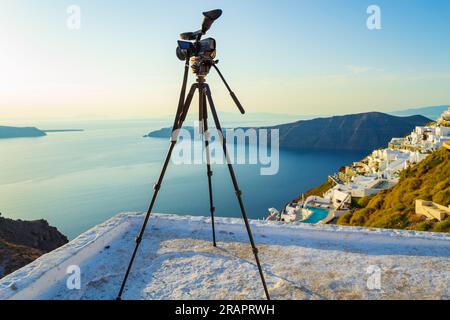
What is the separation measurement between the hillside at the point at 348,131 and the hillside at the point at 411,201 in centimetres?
5237

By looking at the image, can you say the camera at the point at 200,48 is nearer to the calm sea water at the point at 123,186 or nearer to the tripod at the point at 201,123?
the tripod at the point at 201,123

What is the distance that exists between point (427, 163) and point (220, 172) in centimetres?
3069

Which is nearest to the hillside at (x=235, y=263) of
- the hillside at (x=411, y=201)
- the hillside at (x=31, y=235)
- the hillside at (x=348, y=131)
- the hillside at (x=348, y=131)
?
the hillside at (x=411, y=201)

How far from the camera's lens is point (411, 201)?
1534cm

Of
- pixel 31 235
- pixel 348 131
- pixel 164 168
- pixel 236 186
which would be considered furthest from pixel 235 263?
pixel 348 131

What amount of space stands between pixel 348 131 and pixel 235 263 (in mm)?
82931

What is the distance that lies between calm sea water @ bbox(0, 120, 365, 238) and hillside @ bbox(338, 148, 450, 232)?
50.0 feet

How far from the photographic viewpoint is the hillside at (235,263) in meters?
2.13

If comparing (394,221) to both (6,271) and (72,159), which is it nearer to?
(6,271)

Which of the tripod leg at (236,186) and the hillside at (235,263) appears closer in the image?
the tripod leg at (236,186)

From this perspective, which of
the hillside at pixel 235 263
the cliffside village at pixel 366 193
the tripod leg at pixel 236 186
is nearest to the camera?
the tripod leg at pixel 236 186

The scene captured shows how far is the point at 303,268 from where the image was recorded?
8.18 feet

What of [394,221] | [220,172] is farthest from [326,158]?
[394,221]
